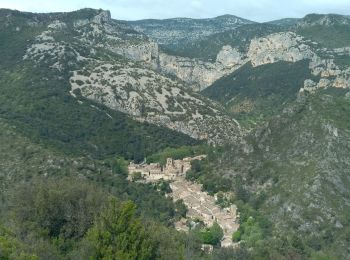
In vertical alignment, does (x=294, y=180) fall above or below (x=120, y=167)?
above

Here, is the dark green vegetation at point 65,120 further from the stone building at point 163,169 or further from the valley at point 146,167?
the stone building at point 163,169

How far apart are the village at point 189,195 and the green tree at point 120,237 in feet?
80.8

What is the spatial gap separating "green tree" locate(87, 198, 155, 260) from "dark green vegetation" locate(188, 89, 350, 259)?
Answer: 13.4 m

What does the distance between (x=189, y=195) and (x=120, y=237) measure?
44.1m

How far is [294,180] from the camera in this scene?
72.6 m

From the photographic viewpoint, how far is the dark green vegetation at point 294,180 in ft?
200

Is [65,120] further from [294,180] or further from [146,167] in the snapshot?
[294,180]

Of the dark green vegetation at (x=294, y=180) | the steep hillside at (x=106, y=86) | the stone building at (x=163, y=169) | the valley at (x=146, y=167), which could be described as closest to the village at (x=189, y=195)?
the stone building at (x=163, y=169)

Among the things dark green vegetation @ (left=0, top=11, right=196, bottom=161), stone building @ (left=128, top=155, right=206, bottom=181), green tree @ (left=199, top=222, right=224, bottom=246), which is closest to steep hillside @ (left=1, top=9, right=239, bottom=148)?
dark green vegetation @ (left=0, top=11, right=196, bottom=161)

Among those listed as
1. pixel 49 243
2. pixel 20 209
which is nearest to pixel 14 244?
pixel 49 243

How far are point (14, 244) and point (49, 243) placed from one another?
6483mm

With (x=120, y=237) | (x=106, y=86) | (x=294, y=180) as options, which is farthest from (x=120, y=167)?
(x=120, y=237)

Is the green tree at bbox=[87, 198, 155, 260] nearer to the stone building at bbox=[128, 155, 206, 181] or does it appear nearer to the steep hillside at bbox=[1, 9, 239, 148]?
the stone building at bbox=[128, 155, 206, 181]

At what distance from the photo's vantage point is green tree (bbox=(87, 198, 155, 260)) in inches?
1475
